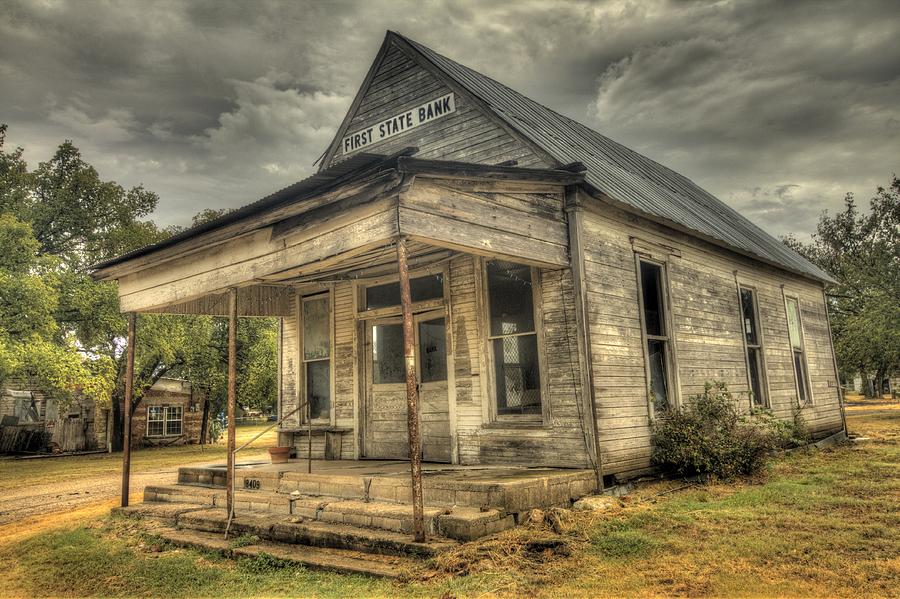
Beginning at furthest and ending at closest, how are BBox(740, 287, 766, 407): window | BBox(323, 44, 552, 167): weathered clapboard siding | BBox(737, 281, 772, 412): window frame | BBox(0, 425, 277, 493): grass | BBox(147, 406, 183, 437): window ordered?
BBox(147, 406, 183, 437): window < BBox(0, 425, 277, 493): grass < BBox(740, 287, 766, 407): window < BBox(737, 281, 772, 412): window frame < BBox(323, 44, 552, 167): weathered clapboard siding

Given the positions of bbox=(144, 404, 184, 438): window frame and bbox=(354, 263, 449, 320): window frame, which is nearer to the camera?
bbox=(354, 263, 449, 320): window frame

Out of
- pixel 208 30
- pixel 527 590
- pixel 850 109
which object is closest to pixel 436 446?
pixel 527 590

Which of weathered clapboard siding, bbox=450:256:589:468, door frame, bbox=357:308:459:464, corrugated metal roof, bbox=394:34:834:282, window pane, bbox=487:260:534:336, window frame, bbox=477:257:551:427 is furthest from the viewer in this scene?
corrugated metal roof, bbox=394:34:834:282

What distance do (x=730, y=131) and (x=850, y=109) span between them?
577 cm

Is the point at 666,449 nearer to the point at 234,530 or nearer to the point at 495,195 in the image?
the point at 495,195

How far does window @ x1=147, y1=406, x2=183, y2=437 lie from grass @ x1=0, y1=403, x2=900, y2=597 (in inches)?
872

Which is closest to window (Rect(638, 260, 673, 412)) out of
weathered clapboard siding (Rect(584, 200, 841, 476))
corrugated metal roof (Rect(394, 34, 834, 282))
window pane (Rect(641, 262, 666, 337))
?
window pane (Rect(641, 262, 666, 337))

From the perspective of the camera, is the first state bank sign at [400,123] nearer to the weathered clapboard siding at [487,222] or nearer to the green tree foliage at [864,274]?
the weathered clapboard siding at [487,222]

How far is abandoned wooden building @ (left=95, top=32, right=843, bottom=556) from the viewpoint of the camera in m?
6.23

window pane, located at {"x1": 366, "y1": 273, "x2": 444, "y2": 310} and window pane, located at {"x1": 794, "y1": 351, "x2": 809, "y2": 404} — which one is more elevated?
window pane, located at {"x1": 366, "y1": 273, "x2": 444, "y2": 310}

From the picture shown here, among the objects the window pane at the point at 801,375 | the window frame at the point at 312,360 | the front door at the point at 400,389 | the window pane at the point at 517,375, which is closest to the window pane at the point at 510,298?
the window pane at the point at 517,375

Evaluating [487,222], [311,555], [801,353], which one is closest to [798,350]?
[801,353]

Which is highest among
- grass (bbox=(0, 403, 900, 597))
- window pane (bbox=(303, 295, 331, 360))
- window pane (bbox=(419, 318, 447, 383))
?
window pane (bbox=(303, 295, 331, 360))

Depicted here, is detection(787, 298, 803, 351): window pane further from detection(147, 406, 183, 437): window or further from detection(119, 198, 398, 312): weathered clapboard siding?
detection(147, 406, 183, 437): window
